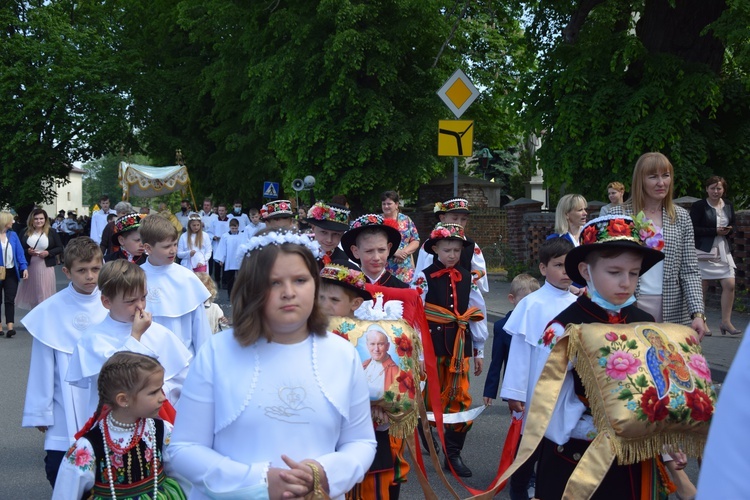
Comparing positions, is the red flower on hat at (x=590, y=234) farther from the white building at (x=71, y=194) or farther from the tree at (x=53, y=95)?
the white building at (x=71, y=194)

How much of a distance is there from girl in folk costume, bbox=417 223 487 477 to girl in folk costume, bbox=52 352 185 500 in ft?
10.4

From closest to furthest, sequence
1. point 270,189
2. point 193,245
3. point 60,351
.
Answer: point 60,351 < point 193,245 < point 270,189

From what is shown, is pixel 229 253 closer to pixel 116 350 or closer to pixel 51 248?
pixel 51 248

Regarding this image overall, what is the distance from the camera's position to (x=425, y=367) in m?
5.61

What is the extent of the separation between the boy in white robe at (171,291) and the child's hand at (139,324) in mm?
790

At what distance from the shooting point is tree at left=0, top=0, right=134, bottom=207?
133ft

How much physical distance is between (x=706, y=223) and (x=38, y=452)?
8940 millimetres

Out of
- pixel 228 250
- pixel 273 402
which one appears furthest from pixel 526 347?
pixel 228 250

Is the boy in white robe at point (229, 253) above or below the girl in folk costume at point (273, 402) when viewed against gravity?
above

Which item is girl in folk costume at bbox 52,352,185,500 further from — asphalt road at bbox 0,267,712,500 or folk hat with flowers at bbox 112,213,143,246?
folk hat with flowers at bbox 112,213,143,246

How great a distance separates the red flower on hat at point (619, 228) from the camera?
395cm

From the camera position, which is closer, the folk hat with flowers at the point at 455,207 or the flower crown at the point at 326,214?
the flower crown at the point at 326,214

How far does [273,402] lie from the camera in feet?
9.41

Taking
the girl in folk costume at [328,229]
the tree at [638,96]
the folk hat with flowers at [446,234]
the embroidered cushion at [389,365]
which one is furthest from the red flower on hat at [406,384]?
the tree at [638,96]
